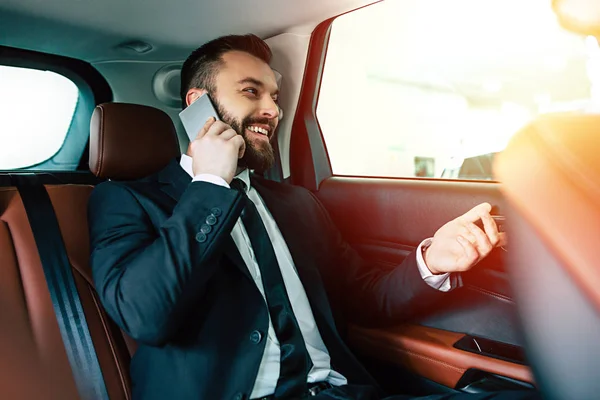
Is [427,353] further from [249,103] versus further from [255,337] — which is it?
[249,103]

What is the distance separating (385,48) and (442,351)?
127 centimetres

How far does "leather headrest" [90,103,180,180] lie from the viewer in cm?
149

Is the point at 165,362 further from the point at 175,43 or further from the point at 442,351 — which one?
the point at 175,43

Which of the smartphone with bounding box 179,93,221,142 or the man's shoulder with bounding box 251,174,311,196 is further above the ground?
A: the smartphone with bounding box 179,93,221,142

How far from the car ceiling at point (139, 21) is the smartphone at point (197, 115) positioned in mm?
483

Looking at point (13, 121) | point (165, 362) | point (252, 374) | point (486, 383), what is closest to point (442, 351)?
point (486, 383)

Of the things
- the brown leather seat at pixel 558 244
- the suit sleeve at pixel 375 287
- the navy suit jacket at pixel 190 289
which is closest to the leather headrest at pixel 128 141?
the navy suit jacket at pixel 190 289

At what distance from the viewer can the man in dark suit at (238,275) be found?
41.7 inches

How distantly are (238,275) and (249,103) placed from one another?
0.60 m

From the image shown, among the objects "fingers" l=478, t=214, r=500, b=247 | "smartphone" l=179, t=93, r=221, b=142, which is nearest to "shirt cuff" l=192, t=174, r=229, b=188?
"smartphone" l=179, t=93, r=221, b=142

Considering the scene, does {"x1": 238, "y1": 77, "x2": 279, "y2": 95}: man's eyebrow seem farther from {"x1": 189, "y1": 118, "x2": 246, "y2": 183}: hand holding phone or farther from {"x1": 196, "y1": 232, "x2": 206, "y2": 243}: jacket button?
{"x1": 196, "y1": 232, "x2": 206, "y2": 243}: jacket button

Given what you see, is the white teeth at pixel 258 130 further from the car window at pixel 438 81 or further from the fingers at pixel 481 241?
the fingers at pixel 481 241

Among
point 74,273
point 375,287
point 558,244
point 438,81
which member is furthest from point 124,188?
point 438,81

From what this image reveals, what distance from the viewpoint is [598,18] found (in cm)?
71
